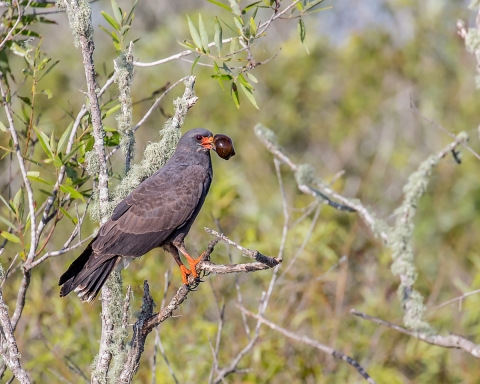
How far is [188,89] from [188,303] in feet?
12.1

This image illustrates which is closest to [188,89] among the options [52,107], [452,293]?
[452,293]

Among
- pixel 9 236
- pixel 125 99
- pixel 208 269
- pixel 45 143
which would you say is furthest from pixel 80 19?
pixel 208 269

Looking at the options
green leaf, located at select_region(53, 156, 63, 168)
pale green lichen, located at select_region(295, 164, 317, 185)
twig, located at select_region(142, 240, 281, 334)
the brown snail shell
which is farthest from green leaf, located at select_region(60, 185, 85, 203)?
pale green lichen, located at select_region(295, 164, 317, 185)

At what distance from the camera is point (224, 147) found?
471 centimetres

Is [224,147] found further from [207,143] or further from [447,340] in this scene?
[447,340]

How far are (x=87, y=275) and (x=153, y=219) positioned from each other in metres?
0.69

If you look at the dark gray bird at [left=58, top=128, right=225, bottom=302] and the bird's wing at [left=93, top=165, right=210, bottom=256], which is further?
the bird's wing at [left=93, top=165, right=210, bottom=256]

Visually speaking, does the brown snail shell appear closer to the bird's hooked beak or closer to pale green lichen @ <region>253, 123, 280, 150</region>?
the bird's hooked beak

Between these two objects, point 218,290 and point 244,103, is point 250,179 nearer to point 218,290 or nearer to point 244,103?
point 244,103

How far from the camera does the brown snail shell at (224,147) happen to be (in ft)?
15.3

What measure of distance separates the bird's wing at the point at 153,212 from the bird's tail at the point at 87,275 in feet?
0.21

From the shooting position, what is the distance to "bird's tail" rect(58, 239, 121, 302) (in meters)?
4.14

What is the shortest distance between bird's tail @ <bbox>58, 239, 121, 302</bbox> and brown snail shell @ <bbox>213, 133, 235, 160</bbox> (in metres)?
0.98

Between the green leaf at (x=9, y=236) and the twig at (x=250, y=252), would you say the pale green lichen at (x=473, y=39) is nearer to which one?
the twig at (x=250, y=252)
